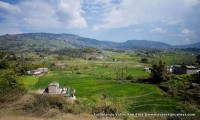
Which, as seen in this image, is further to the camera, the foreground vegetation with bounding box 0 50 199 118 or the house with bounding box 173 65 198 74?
the house with bounding box 173 65 198 74

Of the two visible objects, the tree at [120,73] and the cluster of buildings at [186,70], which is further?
the cluster of buildings at [186,70]

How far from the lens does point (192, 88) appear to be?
1702 inches

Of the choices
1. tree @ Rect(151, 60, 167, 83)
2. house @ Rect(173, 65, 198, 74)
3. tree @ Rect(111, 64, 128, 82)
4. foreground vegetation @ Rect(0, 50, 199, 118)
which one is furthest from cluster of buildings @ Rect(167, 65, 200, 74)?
tree @ Rect(111, 64, 128, 82)

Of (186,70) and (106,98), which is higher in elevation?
(186,70)

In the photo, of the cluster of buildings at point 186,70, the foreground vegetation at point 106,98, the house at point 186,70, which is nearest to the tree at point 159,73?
the foreground vegetation at point 106,98

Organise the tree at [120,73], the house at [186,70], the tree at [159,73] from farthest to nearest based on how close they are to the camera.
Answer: the house at [186,70]
the tree at [120,73]
the tree at [159,73]

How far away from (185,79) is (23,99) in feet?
143

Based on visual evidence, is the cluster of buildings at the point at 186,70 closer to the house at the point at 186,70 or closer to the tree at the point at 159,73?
the house at the point at 186,70

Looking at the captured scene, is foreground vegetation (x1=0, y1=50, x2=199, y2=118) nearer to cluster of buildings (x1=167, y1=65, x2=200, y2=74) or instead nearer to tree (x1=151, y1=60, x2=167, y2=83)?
tree (x1=151, y1=60, x2=167, y2=83)

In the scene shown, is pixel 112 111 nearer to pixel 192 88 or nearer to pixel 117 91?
pixel 117 91

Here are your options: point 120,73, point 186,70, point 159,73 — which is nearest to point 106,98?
point 159,73

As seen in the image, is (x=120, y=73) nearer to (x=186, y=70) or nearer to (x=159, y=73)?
(x=159, y=73)

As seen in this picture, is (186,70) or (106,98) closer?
(106,98)

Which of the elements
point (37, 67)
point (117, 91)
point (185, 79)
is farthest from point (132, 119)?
point (37, 67)
